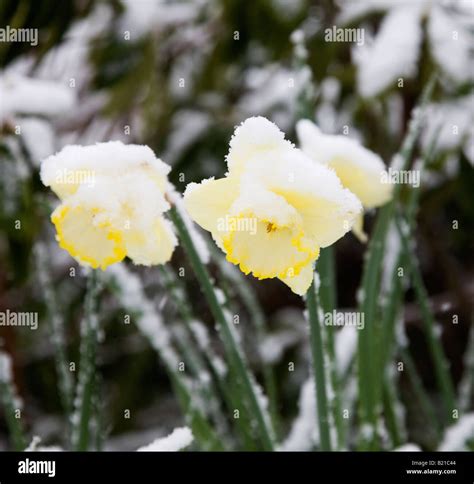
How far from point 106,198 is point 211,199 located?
75mm

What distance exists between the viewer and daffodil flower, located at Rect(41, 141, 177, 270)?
54cm

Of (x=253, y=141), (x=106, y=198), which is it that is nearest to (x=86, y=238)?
(x=106, y=198)

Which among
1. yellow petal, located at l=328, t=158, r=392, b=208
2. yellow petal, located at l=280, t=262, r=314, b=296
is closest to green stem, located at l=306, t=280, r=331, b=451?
yellow petal, located at l=280, t=262, r=314, b=296

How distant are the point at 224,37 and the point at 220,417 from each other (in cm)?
61

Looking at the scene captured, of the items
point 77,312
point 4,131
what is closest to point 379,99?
point 4,131

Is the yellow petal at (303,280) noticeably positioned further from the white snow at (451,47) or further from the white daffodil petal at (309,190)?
the white snow at (451,47)

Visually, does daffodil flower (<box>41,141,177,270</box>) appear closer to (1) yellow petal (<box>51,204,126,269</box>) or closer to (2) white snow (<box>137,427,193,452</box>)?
(1) yellow petal (<box>51,204,126,269</box>)

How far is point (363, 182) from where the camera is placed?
0.69 m

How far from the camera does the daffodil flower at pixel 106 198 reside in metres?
0.54

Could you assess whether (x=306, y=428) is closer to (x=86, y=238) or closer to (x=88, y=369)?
(x=88, y=369)

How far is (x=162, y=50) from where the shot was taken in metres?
1.39

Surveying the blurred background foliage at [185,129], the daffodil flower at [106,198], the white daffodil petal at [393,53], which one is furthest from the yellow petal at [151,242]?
the white daffodil petal at [393,53]

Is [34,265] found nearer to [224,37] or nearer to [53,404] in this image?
[53,404]

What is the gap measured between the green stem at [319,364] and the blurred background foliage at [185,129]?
0.89 feet
